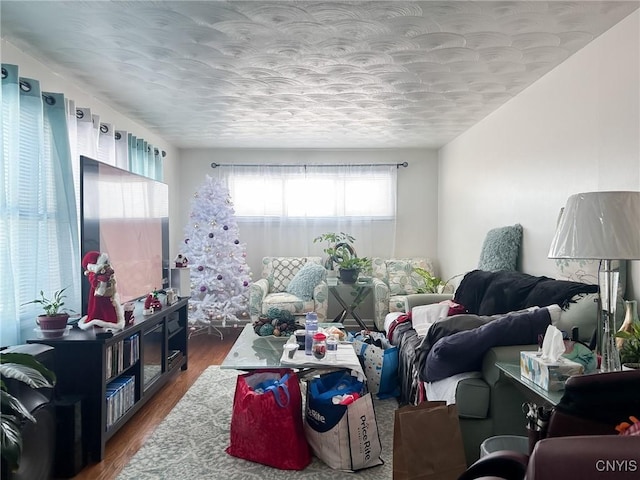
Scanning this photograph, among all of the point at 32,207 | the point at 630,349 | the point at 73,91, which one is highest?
the point at 73,91

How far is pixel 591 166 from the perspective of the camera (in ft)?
8.70

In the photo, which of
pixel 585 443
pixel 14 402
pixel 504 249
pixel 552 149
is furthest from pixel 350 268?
pixel 585 443

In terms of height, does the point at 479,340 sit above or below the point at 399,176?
below

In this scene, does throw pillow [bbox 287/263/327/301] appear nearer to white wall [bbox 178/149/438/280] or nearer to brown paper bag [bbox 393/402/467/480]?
white wall [bbox 178/149/438/280]

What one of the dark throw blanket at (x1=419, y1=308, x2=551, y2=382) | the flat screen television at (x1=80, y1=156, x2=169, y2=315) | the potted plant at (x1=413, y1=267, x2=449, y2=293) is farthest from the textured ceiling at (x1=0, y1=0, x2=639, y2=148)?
the potted plant at (x1=413, y1=267, x2=449, y2=293)

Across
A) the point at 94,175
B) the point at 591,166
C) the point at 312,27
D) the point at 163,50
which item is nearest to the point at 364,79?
the point at 312,27

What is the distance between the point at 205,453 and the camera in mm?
2506

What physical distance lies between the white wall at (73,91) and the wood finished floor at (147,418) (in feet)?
7.37

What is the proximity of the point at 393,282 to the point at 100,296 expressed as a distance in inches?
143

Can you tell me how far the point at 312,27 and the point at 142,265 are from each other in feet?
7.25

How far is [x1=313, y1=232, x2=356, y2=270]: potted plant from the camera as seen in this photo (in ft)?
17.9

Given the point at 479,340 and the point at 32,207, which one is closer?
the point at 479,340

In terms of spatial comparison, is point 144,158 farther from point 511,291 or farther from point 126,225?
point 511,291

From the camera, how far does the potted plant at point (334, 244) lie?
5.46m
